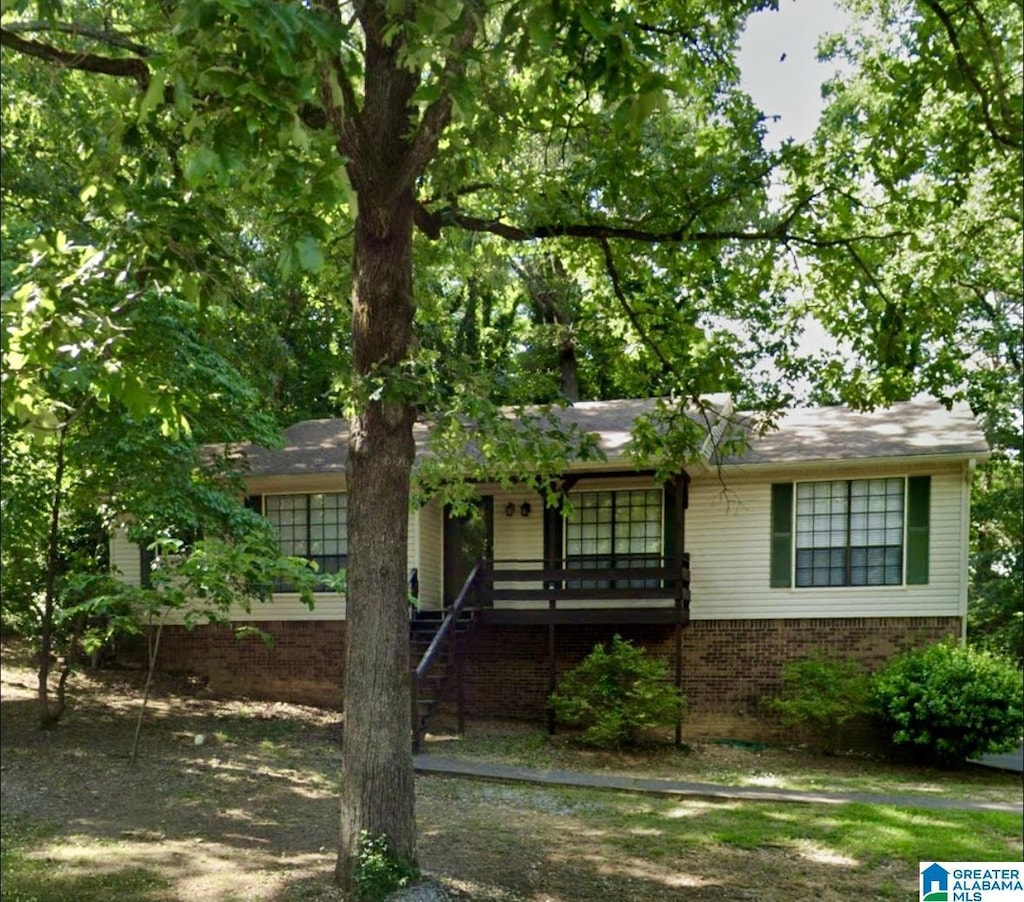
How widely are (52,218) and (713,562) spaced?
9911mm

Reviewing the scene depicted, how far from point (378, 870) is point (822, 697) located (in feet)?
28.6

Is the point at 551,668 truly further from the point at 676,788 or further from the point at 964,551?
the point at 964,551

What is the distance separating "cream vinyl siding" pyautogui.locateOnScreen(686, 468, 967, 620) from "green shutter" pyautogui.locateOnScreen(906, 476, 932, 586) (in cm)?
8

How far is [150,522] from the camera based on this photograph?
11.0 m

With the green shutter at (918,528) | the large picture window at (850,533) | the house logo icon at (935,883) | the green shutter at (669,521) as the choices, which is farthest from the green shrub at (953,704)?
the house logo icon at (935,883)

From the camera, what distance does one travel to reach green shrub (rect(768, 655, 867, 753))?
12.7 meters

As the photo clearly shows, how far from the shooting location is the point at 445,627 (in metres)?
13.0

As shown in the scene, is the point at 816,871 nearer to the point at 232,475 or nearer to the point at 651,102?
the point at 651,102

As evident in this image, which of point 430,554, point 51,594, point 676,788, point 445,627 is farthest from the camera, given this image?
point 430,554

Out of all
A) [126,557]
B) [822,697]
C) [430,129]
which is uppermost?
[430,129]

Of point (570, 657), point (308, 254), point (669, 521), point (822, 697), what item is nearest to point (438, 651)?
point (570, 657)

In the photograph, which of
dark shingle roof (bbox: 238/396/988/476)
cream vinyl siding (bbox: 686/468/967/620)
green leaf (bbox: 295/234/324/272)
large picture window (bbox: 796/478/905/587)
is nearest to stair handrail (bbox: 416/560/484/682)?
dark shingle roof (bbox: 238/396/988/476)

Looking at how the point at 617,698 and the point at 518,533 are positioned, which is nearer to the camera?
the point at 617,698

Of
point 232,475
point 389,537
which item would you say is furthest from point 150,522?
point 389,537
